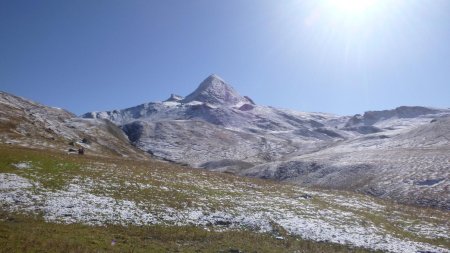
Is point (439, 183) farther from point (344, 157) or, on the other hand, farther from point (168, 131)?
point (168, 131)

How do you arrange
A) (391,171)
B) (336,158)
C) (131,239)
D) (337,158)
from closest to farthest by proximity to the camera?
(131,239) < (391,171) < (337,158) < (336,158)

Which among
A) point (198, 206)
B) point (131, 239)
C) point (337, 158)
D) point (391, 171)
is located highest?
point (337, 158)

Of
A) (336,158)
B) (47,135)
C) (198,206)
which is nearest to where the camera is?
(198,206)

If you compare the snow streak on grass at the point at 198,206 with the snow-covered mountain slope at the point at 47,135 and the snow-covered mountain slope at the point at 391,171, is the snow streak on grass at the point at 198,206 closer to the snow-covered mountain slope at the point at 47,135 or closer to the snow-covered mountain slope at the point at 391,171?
the snow-covered mountain slope at the point at 391,171

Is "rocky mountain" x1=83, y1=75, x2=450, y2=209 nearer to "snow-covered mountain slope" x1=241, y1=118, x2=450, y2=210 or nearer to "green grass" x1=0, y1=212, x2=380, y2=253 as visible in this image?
"snow-covered mountain slope" x1=241, y1=118, x2=450, y2=210

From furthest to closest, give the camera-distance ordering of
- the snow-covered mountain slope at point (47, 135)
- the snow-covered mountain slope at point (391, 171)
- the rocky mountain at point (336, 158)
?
the snow-covered mountain slope at point (47, 135), the rocky mountain at point (336, 158), the snow-covered mountain slope at point (391, 171)

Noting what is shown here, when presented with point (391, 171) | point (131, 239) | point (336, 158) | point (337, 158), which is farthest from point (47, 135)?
point (131, 239)

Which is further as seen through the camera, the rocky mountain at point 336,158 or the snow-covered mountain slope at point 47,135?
the snow-covered mountain slope at point 47,135

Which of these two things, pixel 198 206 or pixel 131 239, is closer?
pixel 131 239

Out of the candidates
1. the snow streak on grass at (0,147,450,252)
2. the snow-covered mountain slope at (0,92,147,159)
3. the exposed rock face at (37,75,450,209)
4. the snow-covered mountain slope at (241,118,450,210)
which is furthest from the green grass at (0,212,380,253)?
the snow-covered mountain slope at (0,92,147,159)

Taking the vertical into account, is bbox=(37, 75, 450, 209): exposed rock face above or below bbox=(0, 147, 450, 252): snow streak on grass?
above

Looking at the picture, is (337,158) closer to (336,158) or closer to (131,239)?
(336,158)

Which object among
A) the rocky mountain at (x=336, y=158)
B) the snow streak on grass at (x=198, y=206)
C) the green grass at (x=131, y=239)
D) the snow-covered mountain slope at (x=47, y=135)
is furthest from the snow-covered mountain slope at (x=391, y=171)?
the snow-covered mountain slope at (x=47, y=135)

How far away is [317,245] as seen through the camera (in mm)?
30250
